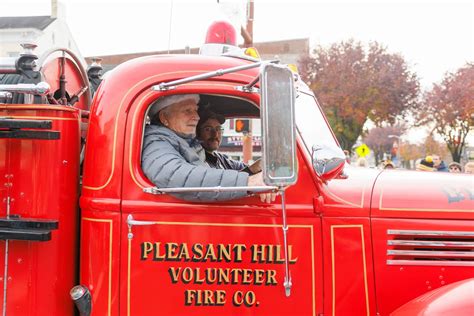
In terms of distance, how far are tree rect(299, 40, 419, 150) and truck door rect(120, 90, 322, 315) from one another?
92.6 ft

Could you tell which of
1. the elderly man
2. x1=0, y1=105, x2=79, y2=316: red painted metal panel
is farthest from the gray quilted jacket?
x1=0, y1=105, x2=79, y2=316: red painted metal panel

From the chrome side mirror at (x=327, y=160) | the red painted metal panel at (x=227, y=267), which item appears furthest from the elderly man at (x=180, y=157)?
the chrome side mirror at (x=327, y=160)

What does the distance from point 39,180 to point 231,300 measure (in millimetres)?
1049

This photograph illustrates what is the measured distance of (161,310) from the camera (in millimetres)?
2533

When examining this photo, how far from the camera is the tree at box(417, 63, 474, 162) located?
26.0 meters

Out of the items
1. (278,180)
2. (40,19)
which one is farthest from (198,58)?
(40,19)

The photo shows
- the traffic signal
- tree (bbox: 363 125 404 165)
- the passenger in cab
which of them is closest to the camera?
the passenger in cab

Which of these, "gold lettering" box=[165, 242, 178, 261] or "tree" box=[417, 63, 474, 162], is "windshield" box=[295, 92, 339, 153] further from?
"tree" box=[417, 63, 474, 162]

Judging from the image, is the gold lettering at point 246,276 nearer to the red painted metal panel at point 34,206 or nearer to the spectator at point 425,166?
the red painted metal panel at point 34,206

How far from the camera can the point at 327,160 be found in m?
2.49

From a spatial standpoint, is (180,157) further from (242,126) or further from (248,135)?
(248,135)

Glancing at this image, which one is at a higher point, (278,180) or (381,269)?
(278,180)

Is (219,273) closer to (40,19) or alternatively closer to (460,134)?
(40,19)

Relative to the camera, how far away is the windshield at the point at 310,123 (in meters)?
2.83
